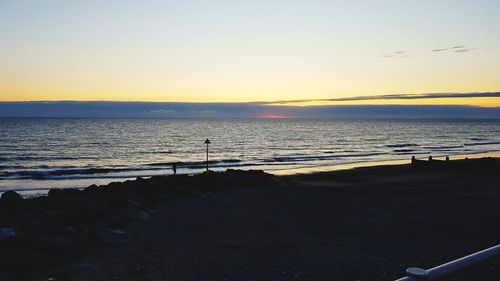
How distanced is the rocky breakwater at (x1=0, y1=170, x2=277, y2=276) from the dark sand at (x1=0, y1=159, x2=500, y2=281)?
0.21 meters

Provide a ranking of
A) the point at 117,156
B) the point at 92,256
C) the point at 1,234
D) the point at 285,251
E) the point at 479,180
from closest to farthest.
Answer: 1. the point at 1,234
2. the point at 92,256
3. the point at 285,251
4. the point at 479,180
5. the point at 117,156

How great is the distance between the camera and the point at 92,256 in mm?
11062

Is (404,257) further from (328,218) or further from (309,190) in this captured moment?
(309,190)

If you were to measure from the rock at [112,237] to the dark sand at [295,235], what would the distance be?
228 millimetres

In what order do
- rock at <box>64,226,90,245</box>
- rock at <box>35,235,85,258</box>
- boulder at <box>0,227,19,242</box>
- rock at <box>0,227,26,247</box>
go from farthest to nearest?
rock at <box>64,226,90,245</box>
rock at <box>35,235,85,258</box>
boulder at <box>0,227,19,242</box>
rock at <box>0,227,26,247</box>

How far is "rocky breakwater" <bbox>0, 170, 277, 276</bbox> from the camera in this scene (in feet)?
32.9

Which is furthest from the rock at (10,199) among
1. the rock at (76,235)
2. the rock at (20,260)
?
the rock at (20,260)

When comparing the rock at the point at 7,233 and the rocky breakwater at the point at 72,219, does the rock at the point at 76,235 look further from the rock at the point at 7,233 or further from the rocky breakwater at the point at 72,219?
the rock at the point at 7,233

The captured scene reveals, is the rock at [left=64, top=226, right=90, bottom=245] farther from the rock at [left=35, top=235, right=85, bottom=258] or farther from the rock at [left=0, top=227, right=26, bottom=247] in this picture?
the rock at [left=0, top=227, right=26, bottom=247]

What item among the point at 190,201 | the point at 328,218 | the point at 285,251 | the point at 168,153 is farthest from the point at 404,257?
the point at 168,153

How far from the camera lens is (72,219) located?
1349cm

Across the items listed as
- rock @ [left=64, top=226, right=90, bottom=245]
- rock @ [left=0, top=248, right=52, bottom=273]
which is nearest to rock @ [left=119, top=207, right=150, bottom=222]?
rock @ [left=64, top=226, right=90, bottom=245]

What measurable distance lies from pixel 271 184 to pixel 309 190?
285cm

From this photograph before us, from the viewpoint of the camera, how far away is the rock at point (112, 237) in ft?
40.3
